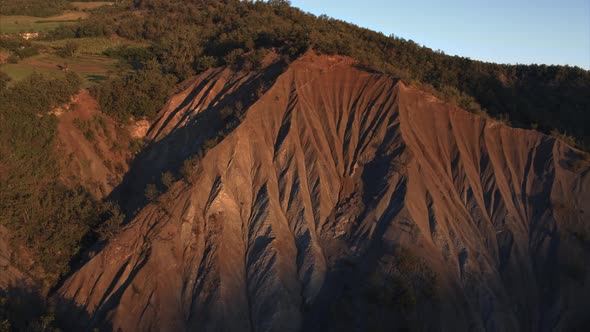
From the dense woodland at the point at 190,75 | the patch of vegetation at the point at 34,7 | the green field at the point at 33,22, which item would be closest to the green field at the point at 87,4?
the patch of vegetation at the point at 34,7

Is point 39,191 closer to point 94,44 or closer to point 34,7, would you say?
point 94,44

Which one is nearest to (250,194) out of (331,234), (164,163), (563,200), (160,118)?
(331,234)

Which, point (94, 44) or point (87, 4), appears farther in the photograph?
point (87, 4)

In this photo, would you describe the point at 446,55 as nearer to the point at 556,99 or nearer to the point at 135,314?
the point at 556,99

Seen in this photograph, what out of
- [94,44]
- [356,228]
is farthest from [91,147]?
[94,44]

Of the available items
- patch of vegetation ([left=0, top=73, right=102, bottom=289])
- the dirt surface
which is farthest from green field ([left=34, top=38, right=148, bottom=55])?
patch of vegetation ([left=0, top=73, right=102, bottom=289])

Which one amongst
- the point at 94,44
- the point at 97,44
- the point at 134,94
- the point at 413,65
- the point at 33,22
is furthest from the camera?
the point at 33,22

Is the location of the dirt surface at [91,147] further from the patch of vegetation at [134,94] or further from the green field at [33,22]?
the green field at [33,22]

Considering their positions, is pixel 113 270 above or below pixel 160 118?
below
